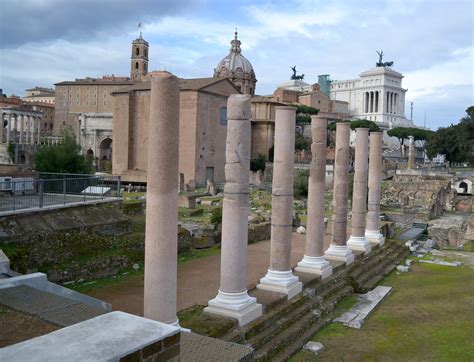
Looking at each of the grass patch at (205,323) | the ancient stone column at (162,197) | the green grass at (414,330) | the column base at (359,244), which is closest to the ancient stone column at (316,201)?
the green grass at (414,330)

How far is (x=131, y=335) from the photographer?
358 centimetres

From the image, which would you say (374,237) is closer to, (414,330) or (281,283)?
(414,330)

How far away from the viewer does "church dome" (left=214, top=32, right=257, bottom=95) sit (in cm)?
5925

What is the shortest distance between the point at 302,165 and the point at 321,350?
133ft

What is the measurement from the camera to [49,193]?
1247cm

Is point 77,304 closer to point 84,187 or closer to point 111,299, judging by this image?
point 111,299

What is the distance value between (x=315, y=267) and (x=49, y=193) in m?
7.08

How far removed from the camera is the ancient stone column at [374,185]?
566 inches

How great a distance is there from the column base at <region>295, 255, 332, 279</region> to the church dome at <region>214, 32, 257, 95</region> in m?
49.5

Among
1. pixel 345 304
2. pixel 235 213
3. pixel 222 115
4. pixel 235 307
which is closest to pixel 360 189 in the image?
pixel 345 304

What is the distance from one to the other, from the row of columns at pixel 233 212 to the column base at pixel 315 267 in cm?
2

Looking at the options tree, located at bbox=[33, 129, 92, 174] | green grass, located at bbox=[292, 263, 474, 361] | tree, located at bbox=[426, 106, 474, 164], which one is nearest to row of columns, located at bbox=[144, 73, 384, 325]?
green grass, located at bbox=[292, 263, 474, 361]

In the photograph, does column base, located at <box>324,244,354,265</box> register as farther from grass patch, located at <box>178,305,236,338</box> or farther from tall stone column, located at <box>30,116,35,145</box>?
tall stone column, located at <box>30,116,35,145</box>

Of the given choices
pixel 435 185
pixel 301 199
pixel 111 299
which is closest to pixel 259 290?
pixel 111 299
